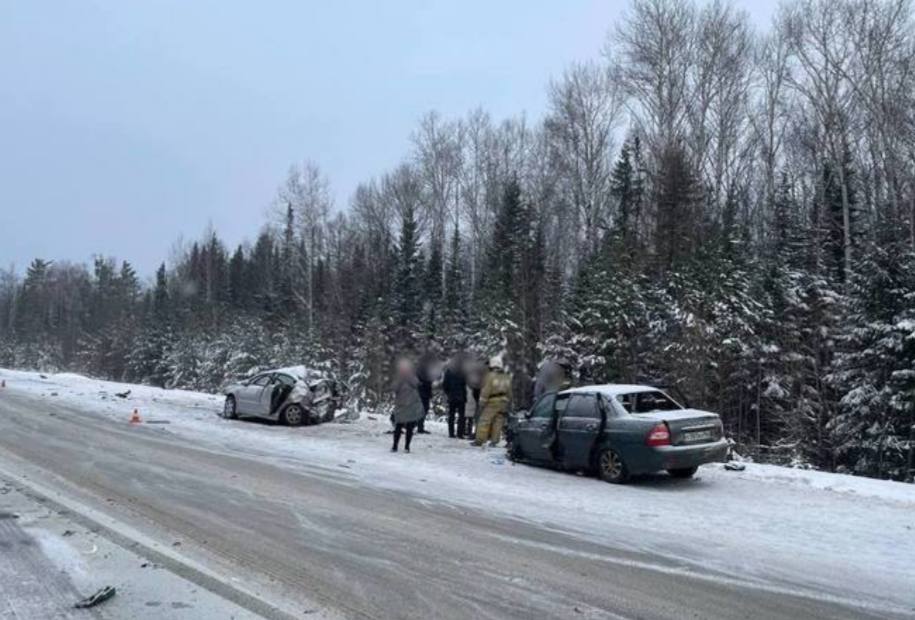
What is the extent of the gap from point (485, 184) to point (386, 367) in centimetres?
2649

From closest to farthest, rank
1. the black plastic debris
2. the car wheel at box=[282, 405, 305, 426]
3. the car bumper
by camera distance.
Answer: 1. the black plastic debris
2. the car bumper
3. the car wheel at box=[282, 405, 305, 426]

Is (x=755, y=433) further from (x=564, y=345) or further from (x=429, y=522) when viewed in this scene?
(x=429, y=522)

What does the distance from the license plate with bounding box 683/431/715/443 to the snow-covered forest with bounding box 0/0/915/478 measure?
37.2 ft

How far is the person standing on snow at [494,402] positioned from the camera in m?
16.9

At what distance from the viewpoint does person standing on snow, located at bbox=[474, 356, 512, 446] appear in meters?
16.9

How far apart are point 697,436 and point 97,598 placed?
9.17 meters

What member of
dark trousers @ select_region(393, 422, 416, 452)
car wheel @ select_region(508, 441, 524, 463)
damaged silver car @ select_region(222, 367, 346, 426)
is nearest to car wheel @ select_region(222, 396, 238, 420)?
damaged silver car @ select_region(222, 367, 346, 426)

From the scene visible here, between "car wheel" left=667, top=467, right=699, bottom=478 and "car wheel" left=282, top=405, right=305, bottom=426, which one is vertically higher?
"car wheel" left=282, top=405, right=305, bottom=426

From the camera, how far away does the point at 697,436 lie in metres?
12.6

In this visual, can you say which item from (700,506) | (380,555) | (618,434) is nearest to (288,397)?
(618,434)

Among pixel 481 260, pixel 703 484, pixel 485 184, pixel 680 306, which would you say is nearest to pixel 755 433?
pixel 680 306

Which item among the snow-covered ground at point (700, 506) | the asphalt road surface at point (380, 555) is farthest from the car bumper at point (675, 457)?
the asphalt road surface at point (380, 555)

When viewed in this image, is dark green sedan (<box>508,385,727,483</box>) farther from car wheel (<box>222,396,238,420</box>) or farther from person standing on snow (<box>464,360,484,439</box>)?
car wheel (<box>222,396,238,420</box>)

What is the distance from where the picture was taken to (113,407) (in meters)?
25.3
